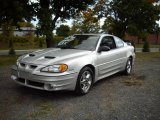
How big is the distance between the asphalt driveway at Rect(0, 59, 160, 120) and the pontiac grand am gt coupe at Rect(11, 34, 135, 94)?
1.10ft

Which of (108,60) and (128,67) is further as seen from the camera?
(128,67)

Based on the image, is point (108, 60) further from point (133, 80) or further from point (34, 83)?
point (34, 83)

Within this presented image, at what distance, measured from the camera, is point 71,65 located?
210 inches

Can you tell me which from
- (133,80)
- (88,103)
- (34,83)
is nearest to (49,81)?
(34,83)

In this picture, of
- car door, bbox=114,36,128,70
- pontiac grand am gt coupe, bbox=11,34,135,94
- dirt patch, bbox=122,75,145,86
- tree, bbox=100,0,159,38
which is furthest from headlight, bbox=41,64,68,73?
tree, bbox=100,0,159,38

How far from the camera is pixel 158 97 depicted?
575 cm

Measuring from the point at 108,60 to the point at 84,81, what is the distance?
50.4 inches

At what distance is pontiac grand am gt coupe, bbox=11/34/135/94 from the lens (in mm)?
5215

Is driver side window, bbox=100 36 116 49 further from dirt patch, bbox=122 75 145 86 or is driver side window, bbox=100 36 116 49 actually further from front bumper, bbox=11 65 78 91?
front bumper, bbox=11 65 78 91

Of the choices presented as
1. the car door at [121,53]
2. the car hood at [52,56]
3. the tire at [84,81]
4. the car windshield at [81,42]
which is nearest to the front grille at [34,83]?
the car hood at [52,56]

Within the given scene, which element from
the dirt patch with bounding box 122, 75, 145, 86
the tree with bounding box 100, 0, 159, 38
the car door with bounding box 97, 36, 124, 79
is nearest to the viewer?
the car door with bounding box 97, 36, 124, 79

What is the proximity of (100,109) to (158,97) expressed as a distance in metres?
1.72

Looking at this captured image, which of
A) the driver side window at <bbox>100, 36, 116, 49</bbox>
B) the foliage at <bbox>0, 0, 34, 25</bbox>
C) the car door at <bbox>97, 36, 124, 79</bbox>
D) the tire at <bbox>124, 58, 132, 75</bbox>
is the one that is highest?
the foliage at <bbox>0, 0, 34, 25</bbox>

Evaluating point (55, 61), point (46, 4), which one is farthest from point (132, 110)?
point (46, 4)
